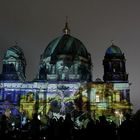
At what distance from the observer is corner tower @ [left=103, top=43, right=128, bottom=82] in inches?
2248

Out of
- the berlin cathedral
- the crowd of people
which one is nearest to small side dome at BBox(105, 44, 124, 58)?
the berlin cathedral

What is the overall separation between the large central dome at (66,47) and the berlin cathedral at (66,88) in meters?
0.24

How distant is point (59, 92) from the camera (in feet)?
180

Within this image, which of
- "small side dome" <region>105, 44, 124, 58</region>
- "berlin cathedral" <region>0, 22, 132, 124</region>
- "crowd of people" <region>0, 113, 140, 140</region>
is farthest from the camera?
"small side dome" <region>105, 44, 124, 58</region>

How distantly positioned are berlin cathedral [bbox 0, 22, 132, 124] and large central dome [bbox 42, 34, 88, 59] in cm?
24

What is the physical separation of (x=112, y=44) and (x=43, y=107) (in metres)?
18.7

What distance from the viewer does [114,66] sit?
58250 mm

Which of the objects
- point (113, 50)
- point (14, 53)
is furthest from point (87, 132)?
point (14, 53)

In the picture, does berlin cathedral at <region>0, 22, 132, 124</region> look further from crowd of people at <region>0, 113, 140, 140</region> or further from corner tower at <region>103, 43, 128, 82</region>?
crowd of people at <region>0, 113, 140, 140</region>

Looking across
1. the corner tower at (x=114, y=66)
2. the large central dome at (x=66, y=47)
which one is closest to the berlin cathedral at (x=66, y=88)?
the corner tower at (x=114, y=66)

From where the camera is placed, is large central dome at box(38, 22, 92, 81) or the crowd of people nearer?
the crowd of people

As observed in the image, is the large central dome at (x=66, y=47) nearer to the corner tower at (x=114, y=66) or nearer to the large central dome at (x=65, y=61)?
the large central dome at (x=65, y=61)

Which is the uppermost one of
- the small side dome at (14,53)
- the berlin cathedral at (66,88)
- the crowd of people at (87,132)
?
the small side dome at (14,53)

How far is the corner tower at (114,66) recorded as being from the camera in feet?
187
